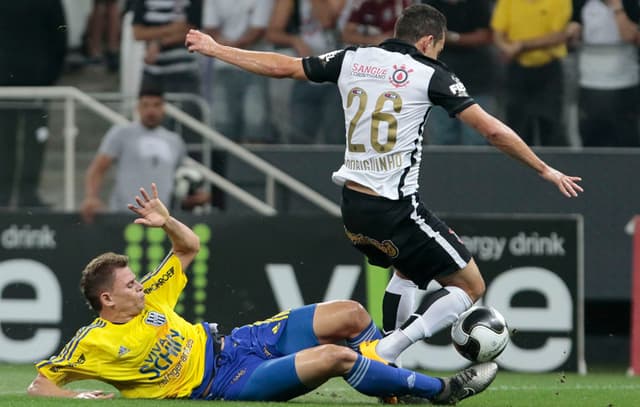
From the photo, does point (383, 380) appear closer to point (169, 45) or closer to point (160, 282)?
point (160, 282)

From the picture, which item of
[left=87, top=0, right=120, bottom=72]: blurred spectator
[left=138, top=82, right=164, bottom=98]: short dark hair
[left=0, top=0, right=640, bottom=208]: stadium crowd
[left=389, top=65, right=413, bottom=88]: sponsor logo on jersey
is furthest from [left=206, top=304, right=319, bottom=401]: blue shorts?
[left=87, top=0, right=120, bottom=72]: blurred spectator

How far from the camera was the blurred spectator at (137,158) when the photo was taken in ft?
37.0

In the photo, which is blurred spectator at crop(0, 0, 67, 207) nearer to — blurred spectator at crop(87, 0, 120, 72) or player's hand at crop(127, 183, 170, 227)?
blurred spectator at crop(87, 0, 120, 72)

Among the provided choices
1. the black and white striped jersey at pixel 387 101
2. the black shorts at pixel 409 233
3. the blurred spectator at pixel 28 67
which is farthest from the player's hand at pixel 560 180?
the blurred spectator at pixel 28 67

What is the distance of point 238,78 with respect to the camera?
12195 millimetres

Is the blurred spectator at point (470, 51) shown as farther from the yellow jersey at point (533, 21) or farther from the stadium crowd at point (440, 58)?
the yellow jersey at point (533, 21)

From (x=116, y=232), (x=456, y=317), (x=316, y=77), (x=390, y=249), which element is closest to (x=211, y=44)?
(x=316, y=77)

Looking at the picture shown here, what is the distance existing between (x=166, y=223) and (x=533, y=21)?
18.2 feet

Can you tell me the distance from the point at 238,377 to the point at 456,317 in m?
1.21

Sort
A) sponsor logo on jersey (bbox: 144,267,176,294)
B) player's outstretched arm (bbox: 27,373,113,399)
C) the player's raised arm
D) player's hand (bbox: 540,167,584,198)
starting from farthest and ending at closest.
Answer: the player's raised arm, sponsor logo on jersey (bbox: 144,267,176,294), player's hand (bbox: 540,167,584,198), player's outstretched arm (bbox: 27,373,113,399)

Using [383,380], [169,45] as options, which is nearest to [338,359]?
[383,380]

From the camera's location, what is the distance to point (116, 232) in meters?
11.1

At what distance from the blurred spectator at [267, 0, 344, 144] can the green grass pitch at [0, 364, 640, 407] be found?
265 cm

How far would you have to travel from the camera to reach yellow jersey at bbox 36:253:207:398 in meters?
7.04
